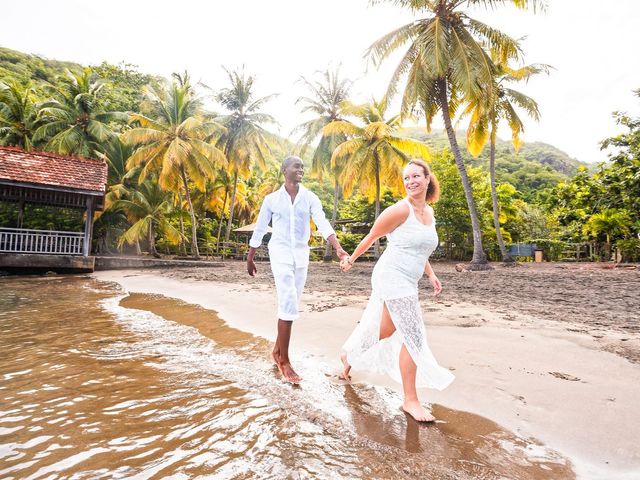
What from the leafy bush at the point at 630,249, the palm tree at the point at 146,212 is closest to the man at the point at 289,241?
the leafy bush at the point at 630,249

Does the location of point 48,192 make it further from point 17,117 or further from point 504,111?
point 504,111

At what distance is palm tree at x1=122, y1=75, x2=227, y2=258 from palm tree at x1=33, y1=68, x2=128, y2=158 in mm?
2511

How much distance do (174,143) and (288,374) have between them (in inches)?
780

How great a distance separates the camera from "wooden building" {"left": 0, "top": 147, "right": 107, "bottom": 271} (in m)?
13.3

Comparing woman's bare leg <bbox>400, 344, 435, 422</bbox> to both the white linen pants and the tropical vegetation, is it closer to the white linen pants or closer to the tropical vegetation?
the white linen pants

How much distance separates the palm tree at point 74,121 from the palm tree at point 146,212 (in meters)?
3.54

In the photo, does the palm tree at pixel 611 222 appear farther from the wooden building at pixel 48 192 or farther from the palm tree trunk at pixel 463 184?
the wooden building at pixel 48 192

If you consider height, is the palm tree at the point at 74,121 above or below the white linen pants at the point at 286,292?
above

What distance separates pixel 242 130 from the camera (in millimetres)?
25438

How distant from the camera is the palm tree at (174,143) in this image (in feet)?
66.7

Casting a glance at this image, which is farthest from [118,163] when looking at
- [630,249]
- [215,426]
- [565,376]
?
[630,249]

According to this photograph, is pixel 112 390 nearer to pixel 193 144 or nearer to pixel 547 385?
pixel 547 385

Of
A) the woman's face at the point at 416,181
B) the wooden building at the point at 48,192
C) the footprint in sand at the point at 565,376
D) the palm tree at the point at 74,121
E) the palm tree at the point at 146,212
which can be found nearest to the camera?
the woman's face at the point at 416,181

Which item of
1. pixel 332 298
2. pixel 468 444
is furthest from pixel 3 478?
pixel 332 298
